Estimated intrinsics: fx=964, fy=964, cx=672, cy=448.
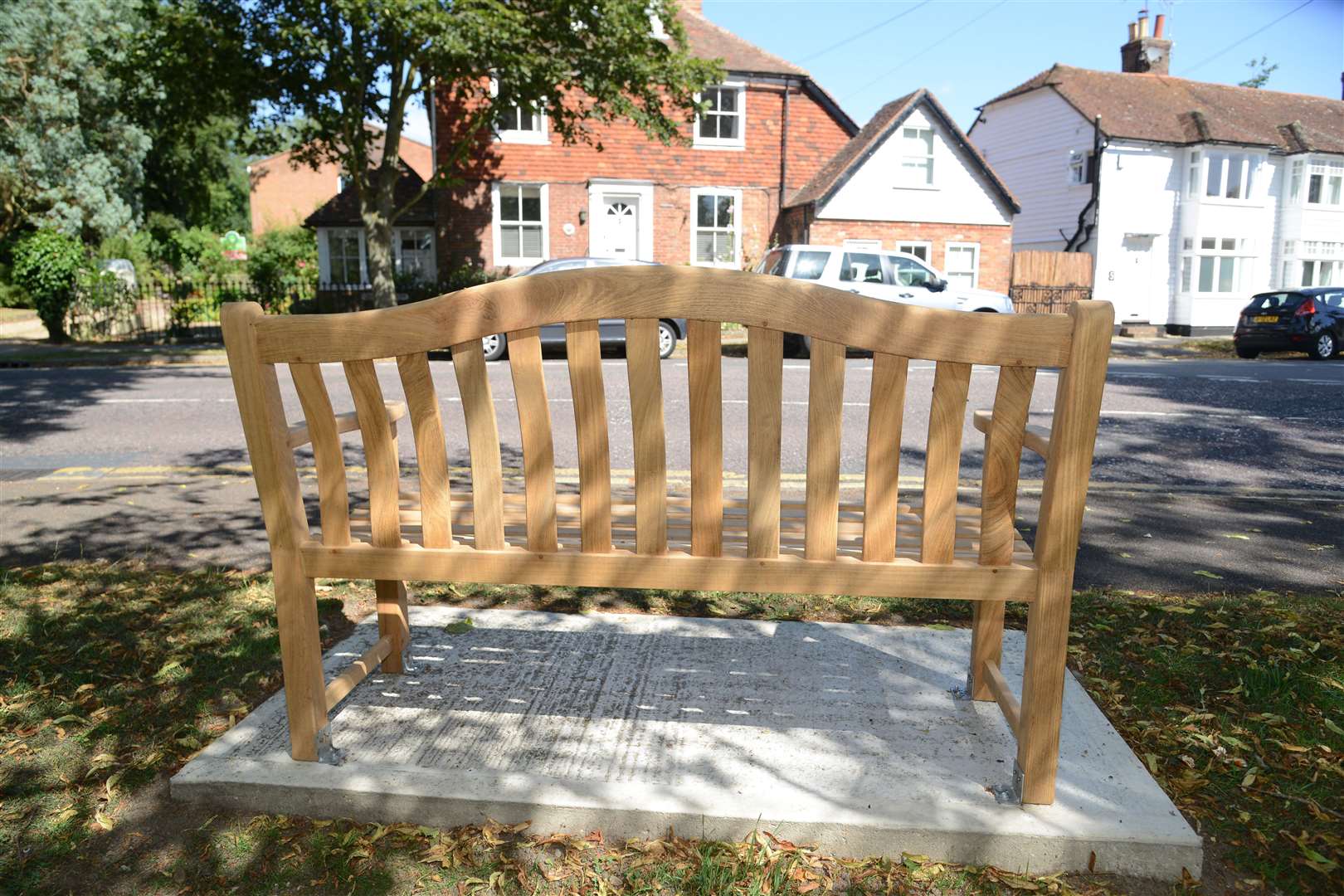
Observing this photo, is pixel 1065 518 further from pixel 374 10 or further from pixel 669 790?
pixel 374 10

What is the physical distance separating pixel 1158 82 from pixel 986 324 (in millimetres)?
36111

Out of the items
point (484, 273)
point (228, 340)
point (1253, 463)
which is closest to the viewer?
point (228, 340)

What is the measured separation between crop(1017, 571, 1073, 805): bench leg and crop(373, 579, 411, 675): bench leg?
1.96 m

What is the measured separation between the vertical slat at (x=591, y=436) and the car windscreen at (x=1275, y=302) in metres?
22.7

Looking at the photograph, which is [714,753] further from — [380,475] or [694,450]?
[380,475]

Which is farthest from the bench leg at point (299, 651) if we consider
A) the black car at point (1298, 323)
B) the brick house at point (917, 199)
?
the brick house at point (917, 199)

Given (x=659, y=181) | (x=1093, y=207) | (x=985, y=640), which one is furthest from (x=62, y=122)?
(x=985, y=640)

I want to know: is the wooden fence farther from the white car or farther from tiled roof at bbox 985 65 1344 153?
the white car

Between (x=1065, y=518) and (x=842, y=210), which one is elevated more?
(x=842, y=210)

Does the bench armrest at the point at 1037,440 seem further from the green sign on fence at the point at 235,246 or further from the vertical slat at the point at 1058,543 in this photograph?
the green sign on fence at the point at 235,246

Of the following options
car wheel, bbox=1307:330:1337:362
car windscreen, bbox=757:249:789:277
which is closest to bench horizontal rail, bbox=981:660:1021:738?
car windscreen, bbox=757:249:789:277

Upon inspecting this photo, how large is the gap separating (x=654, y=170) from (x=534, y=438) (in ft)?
78.0

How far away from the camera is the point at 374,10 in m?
16.8

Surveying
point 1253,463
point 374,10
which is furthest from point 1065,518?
point 374,10
